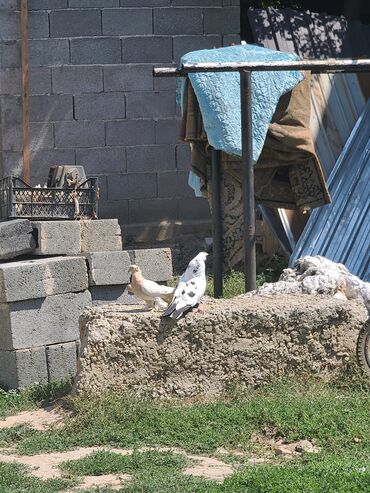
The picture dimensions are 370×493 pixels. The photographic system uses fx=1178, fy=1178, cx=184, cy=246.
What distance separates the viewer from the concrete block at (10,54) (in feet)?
39.7

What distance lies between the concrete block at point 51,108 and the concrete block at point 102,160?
41 centimetres

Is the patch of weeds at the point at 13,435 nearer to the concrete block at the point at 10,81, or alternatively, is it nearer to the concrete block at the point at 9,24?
the concrete block at the point at 10,81

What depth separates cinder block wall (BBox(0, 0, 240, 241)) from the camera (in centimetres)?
1222

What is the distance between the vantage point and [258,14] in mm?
12398

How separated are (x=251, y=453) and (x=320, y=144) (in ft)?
19.7

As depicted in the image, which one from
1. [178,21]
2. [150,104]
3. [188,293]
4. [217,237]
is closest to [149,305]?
[188,293]

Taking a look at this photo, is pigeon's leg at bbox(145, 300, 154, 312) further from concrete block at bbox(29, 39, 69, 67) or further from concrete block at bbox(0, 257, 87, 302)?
concrete block at bbox(29, 39, 69, 67)

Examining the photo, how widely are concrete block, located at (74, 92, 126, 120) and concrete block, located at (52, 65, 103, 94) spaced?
8cm

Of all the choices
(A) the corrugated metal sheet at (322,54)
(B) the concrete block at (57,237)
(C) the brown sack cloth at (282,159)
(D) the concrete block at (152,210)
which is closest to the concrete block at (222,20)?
(A) the corrugated metal sheet at (322,54)

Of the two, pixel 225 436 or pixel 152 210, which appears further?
pixel 152 210

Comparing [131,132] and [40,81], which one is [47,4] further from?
[131,132]

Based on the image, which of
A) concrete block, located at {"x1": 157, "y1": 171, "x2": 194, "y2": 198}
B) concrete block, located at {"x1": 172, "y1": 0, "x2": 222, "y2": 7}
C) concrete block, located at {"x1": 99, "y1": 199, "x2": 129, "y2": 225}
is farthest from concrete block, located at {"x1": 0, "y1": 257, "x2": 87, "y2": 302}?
concrete block, located at {"x1": 172, "y1": 0, "x2": 222, "y2": 7}

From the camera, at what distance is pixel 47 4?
1223cm

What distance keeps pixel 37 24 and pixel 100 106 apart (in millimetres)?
1067
